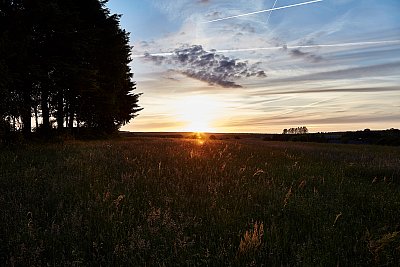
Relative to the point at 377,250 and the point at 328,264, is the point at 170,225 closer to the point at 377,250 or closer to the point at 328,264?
the point at 328,264

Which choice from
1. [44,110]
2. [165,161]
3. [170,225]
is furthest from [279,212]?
[44,110]

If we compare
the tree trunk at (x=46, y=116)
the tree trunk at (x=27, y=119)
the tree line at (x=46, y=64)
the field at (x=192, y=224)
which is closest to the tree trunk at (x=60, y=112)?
the tree line at (x=46, y=64)

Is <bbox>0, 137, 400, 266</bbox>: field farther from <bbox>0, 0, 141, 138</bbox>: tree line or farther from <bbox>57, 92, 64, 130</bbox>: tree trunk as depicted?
<bbox>57, 92, 64, 130</bbox>: tree trunk

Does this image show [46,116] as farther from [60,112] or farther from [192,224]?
[192,224]

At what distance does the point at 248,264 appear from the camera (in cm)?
310

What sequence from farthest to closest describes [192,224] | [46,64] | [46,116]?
[46,116] < [46,64] < [192,224]

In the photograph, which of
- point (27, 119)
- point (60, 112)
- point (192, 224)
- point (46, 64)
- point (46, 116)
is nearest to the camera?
point (192, 224)

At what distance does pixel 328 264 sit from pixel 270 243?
61cm

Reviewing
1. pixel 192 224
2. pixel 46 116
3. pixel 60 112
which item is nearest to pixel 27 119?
pixel 46 116

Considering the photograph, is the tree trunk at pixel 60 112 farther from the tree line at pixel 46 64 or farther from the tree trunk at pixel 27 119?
the tree trunk at pixel 27 119

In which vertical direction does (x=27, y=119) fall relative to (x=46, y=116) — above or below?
below

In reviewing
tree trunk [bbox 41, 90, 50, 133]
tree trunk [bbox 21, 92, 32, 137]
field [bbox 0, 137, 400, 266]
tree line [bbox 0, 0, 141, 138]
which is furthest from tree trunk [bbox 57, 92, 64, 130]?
field [bbox 0, 137, 400, 266]

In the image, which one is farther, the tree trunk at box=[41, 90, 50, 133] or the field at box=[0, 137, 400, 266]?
the tree trunk at box=[41, 90, 50, 133]

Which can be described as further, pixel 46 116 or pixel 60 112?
pixel 60 112
